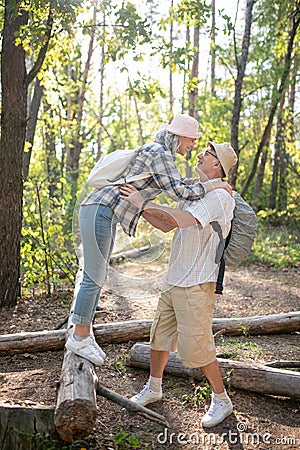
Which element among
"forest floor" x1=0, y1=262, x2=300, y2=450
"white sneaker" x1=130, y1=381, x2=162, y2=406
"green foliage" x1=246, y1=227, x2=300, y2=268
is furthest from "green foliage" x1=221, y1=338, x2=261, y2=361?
"green foliage" x1=246, y1=227, x2=300, y2=268

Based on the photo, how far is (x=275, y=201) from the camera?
1964cm

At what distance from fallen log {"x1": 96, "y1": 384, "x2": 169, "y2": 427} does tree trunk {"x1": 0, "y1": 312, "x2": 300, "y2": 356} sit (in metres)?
1.60

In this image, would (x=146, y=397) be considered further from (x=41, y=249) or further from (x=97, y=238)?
(x=41, y=249)

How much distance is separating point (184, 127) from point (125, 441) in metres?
2.21

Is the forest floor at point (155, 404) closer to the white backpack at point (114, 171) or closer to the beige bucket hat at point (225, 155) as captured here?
the white backpack at point (114, 171)

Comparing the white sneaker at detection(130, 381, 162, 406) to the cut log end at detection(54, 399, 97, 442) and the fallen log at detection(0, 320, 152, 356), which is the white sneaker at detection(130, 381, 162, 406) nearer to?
the cut log end at detection(54, 399, 97, 442)

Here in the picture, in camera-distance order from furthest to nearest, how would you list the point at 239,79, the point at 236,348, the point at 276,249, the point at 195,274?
the point at 276,249 → the point at 239,79 → the point at 236,348 → the point at 195,274

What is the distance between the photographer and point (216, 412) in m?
4.27

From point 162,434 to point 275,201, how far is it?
16.3m

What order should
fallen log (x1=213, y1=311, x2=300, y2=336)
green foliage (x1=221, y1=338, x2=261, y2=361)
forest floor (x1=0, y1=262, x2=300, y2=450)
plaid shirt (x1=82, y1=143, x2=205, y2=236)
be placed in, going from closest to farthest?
plaid shirt (x1=82, y1=143, x2=205, y2=236)
forest floor (x1=0, y1=262, x2=300, y2=450)
green foliage (x1=221, y1=338, x2=261, y2=361)
fallen log (x1=213, y1=311, x2=300, y2=336)

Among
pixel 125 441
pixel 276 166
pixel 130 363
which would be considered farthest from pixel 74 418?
pixel 276 166

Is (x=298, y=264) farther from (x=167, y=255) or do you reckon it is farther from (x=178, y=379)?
(x=167, y=255)

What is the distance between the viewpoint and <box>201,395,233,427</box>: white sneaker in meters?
4.22

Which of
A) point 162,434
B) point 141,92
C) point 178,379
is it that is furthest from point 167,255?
point 141,92
